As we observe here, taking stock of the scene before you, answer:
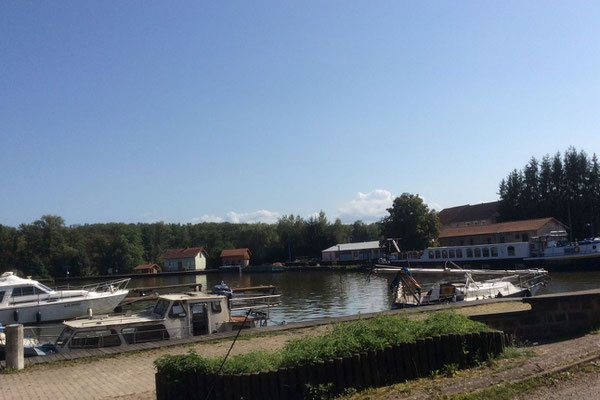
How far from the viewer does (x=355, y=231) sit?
465ft

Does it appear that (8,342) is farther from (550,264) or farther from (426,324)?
(550,264)

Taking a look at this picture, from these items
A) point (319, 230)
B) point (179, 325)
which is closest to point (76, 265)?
point (319, 230)

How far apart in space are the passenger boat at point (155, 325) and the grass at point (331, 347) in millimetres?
9522

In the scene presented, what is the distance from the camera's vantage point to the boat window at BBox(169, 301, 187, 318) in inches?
763

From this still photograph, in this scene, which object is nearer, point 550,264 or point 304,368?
point 304,368

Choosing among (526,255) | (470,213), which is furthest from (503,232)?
(470,213)

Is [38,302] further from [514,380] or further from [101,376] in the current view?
[514,380]

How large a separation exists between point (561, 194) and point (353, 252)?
1502 inches

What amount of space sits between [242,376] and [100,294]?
100ft

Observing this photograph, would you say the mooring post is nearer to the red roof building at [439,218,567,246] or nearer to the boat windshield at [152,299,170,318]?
the boat windshield at [152,299,170,318]

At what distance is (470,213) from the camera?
106688 millimetres

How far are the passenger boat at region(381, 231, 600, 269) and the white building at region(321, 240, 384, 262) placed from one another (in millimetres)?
17561

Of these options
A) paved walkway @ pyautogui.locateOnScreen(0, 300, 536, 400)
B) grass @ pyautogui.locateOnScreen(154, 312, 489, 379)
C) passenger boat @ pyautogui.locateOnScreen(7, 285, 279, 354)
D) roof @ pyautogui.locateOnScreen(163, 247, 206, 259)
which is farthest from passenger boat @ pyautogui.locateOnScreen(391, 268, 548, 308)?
roof @ pyautogui.locateOnScreen(163, 247, 206, 259)

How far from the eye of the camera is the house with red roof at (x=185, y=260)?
117 metres
